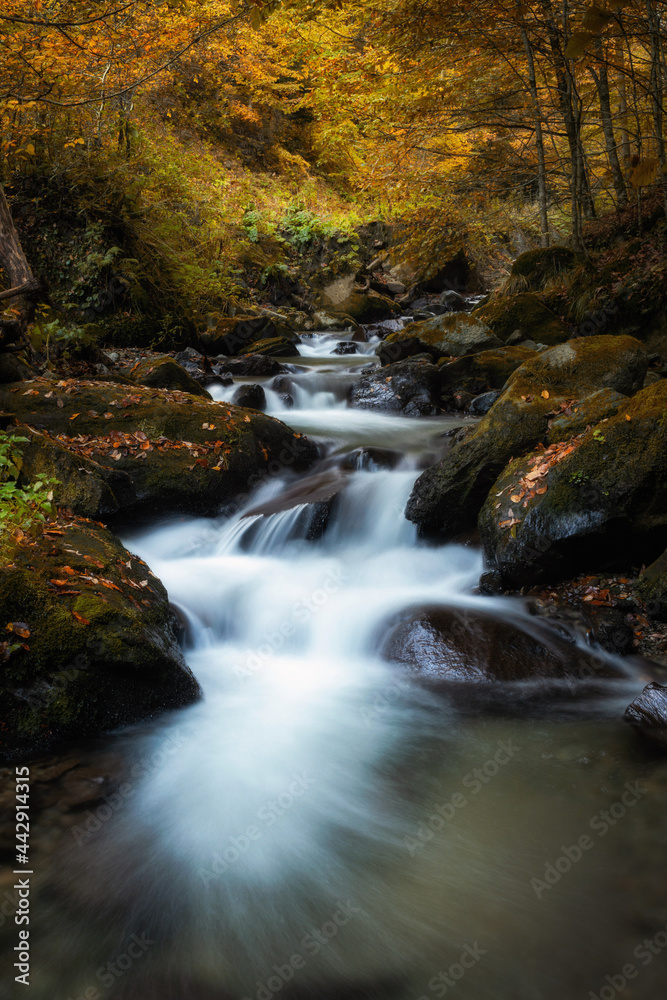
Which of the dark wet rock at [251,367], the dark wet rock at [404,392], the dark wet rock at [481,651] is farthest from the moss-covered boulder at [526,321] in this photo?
A: the dark wet rock at [481,651]

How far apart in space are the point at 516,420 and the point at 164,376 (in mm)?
5051

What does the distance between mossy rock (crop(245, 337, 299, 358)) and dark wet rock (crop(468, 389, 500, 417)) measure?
5.23 metres

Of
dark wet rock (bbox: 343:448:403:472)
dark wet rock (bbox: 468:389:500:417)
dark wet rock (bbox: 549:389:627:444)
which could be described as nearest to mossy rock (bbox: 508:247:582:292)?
dark wet rock (bbox: 468:389:500:417)

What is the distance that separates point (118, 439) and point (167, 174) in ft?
28.6

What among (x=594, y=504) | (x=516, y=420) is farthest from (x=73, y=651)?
(x=516, y=420)

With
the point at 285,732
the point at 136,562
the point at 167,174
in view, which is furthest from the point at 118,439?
the point at 167,174

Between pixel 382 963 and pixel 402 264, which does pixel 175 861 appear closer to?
pixel 382 963

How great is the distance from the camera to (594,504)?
16.4 feet

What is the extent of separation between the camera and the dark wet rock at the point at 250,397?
1002cm

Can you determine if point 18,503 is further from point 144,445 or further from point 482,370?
point 482,370

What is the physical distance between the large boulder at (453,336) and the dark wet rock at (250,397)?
3108 mm

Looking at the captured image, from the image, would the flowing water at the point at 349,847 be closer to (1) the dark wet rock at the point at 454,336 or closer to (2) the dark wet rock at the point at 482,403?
(2) the dark wet rock at the point at 482,403

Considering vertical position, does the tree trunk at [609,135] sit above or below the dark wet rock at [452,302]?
above

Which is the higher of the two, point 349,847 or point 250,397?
point 250,397
